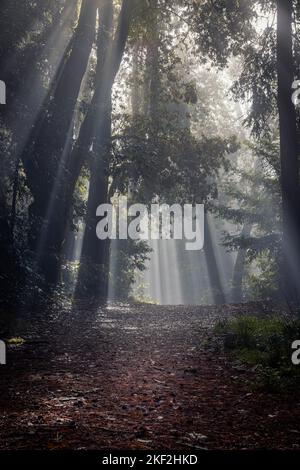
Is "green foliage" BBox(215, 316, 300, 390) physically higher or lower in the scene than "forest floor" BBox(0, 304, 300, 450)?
Answer: higher

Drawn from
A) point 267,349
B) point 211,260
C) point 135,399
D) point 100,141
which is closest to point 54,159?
point 100,141

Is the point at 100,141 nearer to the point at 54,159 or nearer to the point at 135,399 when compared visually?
the point at 54,159

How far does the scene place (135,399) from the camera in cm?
490

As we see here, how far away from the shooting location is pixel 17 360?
22.5ft

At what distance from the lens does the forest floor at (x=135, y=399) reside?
3.74 meters

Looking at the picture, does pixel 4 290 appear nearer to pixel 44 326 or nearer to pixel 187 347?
pixel 44 326

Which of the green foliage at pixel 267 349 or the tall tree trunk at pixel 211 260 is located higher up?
the tall tree trunk at pixel 211 260

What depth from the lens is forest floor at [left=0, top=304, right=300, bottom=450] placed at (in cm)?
374

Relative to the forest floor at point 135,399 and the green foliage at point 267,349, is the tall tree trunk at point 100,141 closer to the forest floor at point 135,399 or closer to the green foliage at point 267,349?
the forest floor at point 135,399

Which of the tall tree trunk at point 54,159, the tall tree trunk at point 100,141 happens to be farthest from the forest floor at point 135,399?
the tall tree trunk at point 100,141

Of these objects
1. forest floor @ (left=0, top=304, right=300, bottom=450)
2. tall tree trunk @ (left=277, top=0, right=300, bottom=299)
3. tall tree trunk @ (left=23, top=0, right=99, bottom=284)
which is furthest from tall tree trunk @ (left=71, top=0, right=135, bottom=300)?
forest floor @ (left=0, top=304, right=300, bottom=450)

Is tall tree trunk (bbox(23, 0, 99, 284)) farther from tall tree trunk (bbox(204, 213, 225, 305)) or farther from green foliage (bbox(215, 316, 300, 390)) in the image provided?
tall tree trunk (bbox(204, 213, 225, 305))

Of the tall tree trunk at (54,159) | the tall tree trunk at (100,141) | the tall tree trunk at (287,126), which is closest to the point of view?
the tall tree trunk at (287,126)
